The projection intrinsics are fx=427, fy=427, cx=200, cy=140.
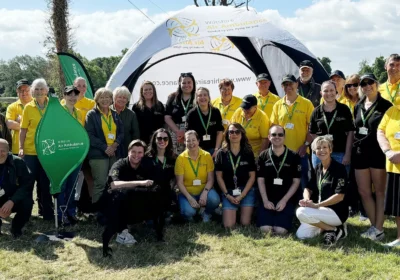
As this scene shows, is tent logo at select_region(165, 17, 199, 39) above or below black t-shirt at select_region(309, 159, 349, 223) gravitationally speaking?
above

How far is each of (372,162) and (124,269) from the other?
2.49 m

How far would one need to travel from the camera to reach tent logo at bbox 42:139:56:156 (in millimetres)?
3982

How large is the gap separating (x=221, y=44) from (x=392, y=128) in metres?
4.35

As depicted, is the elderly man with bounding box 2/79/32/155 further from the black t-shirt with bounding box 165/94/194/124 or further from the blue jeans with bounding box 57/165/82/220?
the black t-shirt with bounding box 165/94/194/124

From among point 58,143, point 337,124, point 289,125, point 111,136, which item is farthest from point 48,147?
point 337,124

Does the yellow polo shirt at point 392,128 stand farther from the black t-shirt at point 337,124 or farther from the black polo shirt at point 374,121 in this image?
the black t-shirt at point 337,124

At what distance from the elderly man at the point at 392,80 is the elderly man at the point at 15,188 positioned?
373 centimetres

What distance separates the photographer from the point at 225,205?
4.45m

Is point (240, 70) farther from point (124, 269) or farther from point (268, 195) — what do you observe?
point (124, 269)

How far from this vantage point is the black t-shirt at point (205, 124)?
4754 millimetres

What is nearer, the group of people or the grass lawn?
the grass lawn

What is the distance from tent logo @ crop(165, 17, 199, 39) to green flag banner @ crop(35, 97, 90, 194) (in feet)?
8.36

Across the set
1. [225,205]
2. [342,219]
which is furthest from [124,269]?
[342,219]

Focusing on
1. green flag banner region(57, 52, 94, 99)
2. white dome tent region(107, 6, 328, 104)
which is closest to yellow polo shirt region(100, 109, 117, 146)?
white dome tent region(107, 6, 328, 104)
